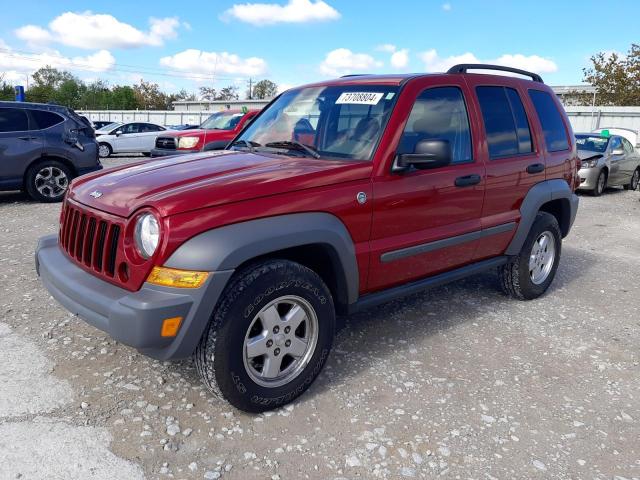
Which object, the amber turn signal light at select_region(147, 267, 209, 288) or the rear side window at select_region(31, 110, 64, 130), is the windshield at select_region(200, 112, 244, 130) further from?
the amber turn signal light at select_region(147, 267, 209, 288)

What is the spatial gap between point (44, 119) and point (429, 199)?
25.8ft

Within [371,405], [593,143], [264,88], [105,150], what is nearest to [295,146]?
[371,405]

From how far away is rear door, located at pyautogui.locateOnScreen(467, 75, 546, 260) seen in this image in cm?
411

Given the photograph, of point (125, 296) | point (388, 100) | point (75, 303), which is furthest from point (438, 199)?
point (75, 303)

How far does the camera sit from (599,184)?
12516mm

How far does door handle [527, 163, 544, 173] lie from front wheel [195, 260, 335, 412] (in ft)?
7.60

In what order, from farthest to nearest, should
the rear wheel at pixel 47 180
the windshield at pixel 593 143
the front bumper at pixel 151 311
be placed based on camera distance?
1. the windshield at pixel 593 143
2. the rear wheel at pixel 47 180
3. the front bumper at pixel 151 311

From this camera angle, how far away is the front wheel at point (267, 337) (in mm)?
2734

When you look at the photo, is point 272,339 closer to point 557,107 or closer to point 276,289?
point 276,289

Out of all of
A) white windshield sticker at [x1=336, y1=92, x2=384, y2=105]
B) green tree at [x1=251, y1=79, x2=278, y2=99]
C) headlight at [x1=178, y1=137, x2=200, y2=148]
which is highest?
green tree at [x1=251, y1=79, x2=278, y2=99]

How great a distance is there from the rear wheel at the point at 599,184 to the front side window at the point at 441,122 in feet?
32.4

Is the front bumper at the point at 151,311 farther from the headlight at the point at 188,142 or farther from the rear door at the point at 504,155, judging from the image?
the headlight at the point at 188,142

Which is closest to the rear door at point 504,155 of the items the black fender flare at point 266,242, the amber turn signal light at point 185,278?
the black fender flare at point 266,242

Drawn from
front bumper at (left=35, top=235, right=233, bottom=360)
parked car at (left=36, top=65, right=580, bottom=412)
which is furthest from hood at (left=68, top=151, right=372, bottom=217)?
front bumper at (left=35, top=235, right=233, bottom=360)
